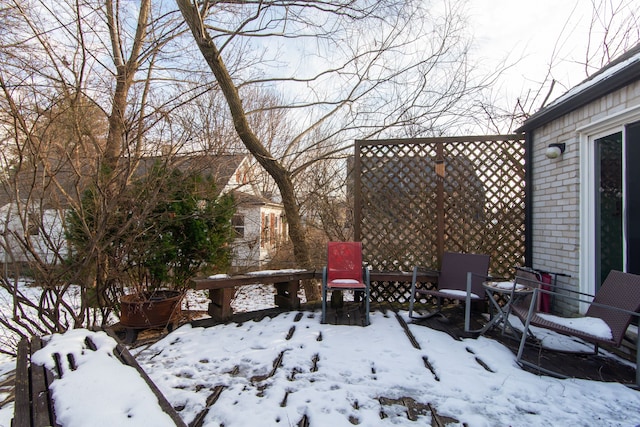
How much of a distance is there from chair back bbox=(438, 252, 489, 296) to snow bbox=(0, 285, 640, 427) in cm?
73

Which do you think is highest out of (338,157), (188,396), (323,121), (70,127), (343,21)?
(343,21)

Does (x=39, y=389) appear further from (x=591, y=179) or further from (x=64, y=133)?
(x=591, y=179)

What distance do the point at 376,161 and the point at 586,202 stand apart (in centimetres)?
236

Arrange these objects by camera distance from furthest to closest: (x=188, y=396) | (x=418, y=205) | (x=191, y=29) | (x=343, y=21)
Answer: (x=343, y=21)
(x=191, y=29)
(x=418, y=205)
(x=188, y=396)

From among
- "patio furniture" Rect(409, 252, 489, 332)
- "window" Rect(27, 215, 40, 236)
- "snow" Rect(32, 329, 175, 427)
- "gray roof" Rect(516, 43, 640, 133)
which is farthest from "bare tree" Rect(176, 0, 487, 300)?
"snow" Rect(32, 329, 175, 427)

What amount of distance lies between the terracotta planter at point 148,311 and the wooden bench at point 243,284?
0.34 m

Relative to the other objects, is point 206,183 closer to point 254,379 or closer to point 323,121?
point 254,379

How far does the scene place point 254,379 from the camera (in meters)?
2.43

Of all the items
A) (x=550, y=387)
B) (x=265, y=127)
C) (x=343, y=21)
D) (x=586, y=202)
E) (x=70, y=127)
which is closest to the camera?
(x=550, y=387)

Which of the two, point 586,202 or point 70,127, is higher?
point 70,127

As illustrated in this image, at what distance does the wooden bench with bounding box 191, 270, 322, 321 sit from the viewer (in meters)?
3.77

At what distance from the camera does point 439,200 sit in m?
4.64

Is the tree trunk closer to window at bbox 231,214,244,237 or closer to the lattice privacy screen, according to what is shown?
window at bbox 231,214,244,237

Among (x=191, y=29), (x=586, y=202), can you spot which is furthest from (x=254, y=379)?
(x=191, y=29)
